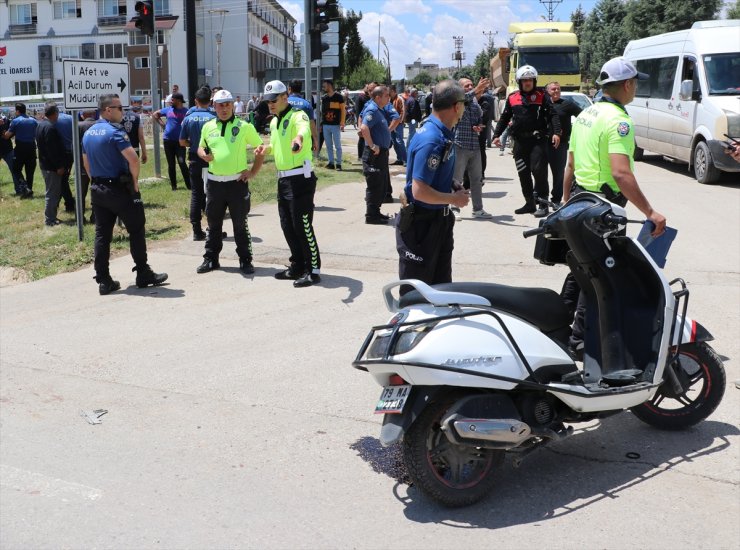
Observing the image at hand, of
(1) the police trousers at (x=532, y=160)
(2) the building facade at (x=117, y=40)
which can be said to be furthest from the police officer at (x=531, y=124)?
(2) the building facade at (x=117, y=40)

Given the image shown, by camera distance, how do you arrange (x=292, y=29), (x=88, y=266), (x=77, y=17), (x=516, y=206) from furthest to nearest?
(x=292, y=29) < (x=77, y=17) < (x=516, y=206) < (x=88, y=266)

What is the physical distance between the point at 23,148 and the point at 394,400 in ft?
45.0

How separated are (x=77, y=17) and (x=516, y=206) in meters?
74.8

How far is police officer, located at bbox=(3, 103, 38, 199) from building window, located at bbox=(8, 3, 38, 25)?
70.5 meters

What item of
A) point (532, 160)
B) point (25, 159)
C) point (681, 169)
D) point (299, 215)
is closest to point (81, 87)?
point (299, 215)

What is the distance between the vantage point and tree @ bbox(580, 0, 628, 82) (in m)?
58.8

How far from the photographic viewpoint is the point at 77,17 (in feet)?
255

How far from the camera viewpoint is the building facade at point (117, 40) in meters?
73.8

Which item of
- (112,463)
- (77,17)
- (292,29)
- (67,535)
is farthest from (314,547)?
(292,29)

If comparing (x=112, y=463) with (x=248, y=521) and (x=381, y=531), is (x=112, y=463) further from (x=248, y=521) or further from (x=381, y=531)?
(x=381, y=531)

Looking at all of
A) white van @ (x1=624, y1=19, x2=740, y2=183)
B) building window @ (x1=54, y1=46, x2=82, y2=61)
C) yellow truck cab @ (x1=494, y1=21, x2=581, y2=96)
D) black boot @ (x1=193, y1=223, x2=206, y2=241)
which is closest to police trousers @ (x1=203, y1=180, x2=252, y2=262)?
black boot @ (x1=193, y1=223, x2=206, y2=241)

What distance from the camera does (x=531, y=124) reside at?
1117 centimetres

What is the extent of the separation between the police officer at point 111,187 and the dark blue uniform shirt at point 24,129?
7.69 metres

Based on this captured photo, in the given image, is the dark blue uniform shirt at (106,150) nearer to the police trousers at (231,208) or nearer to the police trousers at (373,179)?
the police trousers at (231,208)
